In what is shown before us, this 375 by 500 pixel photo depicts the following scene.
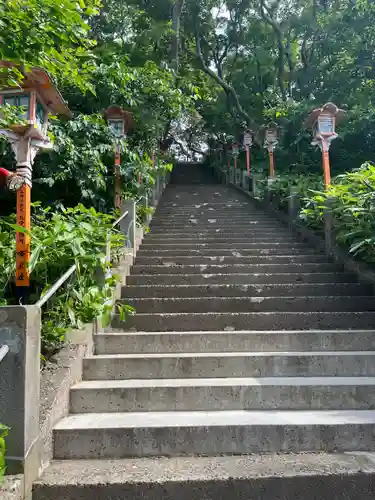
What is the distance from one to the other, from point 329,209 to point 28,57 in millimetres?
4442

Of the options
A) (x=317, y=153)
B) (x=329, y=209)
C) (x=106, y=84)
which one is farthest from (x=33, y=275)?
(x=317, y=153)

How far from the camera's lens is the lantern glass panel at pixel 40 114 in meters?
3.23

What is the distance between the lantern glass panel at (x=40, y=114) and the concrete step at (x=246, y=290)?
2140 mm

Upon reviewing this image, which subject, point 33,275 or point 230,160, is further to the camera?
point 230,160

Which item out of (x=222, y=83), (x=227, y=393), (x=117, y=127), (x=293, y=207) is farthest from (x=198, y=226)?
Answer: (x=222, y=83)

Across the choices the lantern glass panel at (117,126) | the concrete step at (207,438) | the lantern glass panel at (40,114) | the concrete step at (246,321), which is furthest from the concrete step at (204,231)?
the concrete step at (207,438)

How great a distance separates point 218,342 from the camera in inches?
141

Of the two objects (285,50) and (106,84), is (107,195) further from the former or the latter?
(285,50)

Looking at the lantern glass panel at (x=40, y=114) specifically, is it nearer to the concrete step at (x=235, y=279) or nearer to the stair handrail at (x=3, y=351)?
the stair handrail at (x=3, y=351)

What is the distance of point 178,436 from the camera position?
2568mm

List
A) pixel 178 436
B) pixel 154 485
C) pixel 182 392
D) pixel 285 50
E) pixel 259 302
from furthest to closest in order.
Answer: pixel 285 50 < pixel 259 302 < pixel 182 392 < pixel 178 436 < pixel 154 485

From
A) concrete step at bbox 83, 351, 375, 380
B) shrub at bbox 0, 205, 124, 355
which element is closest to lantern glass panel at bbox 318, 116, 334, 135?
concrete step at bbox 83, 351, 375, 380

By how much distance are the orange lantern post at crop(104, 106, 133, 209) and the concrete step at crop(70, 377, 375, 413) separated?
371 centimetres

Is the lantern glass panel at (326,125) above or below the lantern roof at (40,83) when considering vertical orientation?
above
